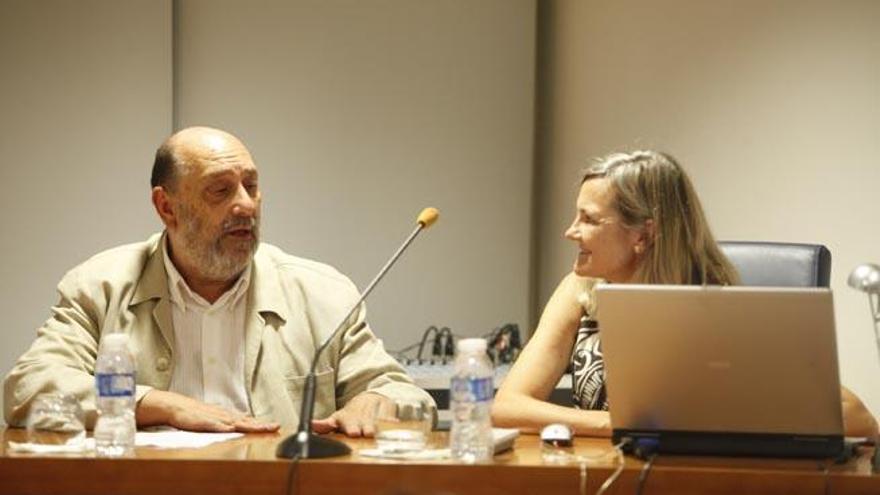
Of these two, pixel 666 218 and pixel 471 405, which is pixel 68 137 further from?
pixel 471 405

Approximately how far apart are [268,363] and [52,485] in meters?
0.92

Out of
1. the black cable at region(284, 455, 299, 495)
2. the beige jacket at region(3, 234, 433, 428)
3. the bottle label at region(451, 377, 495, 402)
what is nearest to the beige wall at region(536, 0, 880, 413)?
the beige jacket at region(3, 234, 433, 428)

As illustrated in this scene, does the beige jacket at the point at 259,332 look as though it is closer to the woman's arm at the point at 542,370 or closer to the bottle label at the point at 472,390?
the woman's arm at the point at 542,370

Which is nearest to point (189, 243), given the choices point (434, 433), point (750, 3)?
point (434, 433)

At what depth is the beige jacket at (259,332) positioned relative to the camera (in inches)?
126

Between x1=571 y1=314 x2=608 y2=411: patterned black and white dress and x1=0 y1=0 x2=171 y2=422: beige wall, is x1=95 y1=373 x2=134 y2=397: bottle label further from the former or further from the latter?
x1=0 y1=0 x2=171 y2=422: beige wall

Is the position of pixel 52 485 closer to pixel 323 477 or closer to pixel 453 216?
pixel 323 477

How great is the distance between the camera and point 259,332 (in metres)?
3.31

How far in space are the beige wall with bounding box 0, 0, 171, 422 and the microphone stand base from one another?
8.44 ft

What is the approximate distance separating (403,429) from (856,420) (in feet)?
2.79

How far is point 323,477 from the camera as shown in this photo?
2361 millimetres

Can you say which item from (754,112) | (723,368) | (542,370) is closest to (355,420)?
(542,370)

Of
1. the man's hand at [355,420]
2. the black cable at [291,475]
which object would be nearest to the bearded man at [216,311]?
the man's hand at [355,420]

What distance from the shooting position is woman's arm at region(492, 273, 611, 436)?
2.98m
